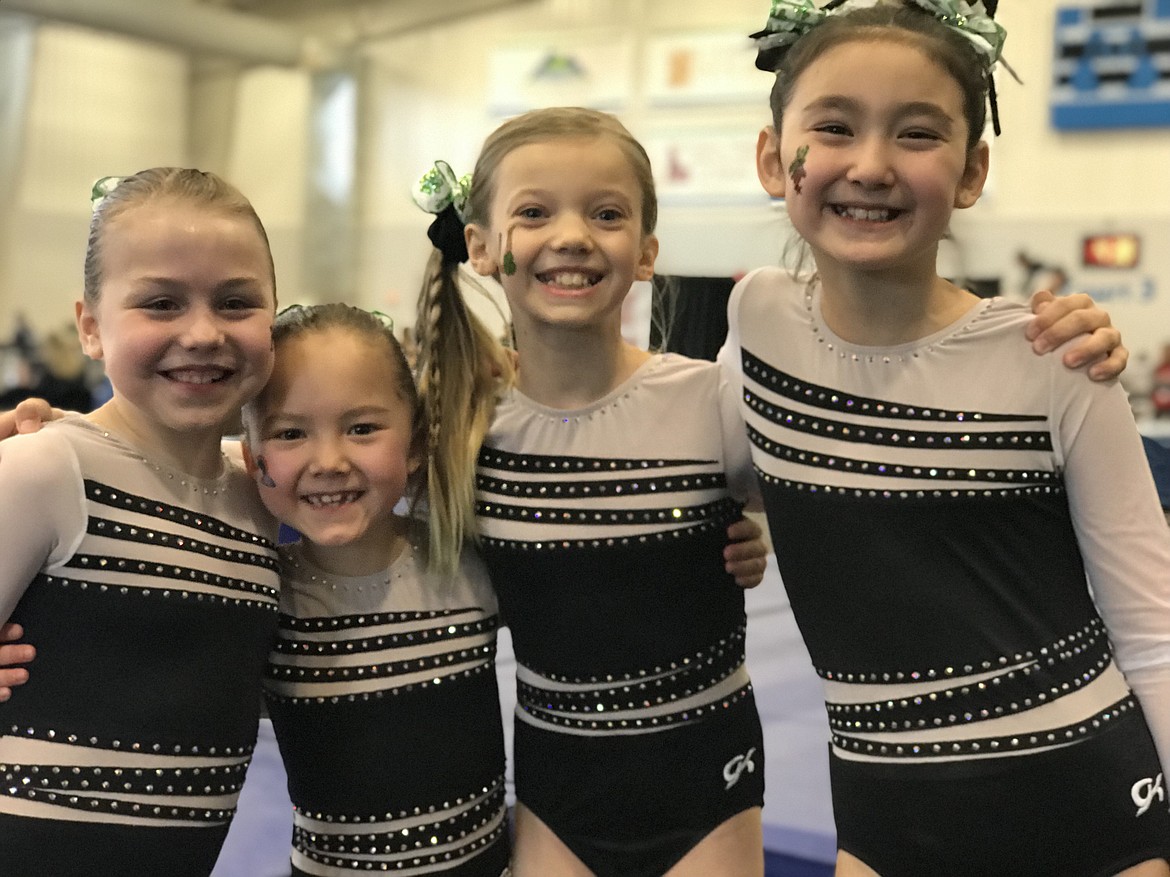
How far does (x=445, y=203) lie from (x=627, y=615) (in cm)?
71

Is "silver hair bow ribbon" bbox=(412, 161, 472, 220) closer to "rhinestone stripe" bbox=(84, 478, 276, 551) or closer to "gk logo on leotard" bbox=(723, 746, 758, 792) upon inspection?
"rhinestone stripe" bbox=(84, 478, 276, 551)

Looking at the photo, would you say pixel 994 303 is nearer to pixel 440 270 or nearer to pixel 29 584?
pixel 440 270

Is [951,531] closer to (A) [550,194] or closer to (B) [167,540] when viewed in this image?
(A) [550,194]

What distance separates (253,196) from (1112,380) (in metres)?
8.67

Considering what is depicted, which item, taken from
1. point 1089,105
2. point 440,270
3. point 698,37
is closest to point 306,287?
point 698,37

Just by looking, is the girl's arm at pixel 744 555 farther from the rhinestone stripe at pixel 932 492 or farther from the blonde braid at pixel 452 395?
the blonde braid at pixel 452 395

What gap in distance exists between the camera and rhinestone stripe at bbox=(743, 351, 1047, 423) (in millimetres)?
1323

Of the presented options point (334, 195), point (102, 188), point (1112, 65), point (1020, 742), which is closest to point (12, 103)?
point (334, 195)

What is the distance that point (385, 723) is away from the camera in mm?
1528

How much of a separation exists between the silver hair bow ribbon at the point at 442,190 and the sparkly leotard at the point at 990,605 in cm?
70

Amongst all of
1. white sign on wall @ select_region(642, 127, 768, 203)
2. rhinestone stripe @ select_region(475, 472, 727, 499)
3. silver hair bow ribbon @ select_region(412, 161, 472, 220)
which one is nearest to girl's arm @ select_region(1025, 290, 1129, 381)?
rhinestone stripe @ select_region(475, 472, 727, 499)

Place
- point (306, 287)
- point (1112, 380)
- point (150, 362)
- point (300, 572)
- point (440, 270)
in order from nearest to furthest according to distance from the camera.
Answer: point (1112, 380), point (150, 362), point (300, 572), point (440, 270), point (306, 287)

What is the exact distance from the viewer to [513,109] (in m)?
7.88

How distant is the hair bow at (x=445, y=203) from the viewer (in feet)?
5.76
